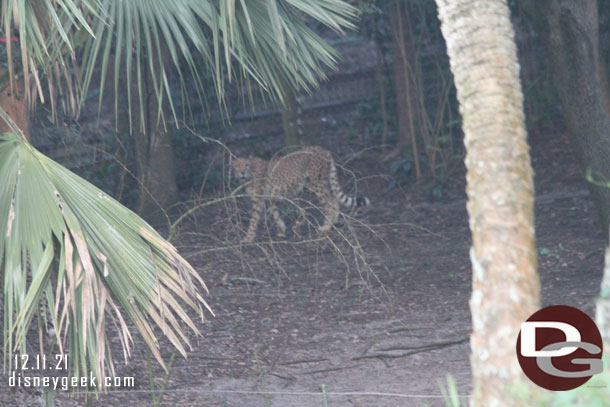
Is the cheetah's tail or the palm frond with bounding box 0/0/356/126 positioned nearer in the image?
the palm frond with bounding box 0/0/356/126

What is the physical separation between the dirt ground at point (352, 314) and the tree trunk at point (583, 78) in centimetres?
100

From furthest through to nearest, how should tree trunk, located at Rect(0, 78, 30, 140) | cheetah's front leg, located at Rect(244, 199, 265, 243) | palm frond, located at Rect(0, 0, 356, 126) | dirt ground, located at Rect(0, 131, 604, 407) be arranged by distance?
1. cheetah's front leg, located at Rect(244, 199, 265, 243)
2. tree trunk, located at Rect(0, 78, 30, 140)
3. dirt ground, located at Rect(0, 131, 604, 407)
4. palm frond, located at Rect(0, 0, 356, 126)

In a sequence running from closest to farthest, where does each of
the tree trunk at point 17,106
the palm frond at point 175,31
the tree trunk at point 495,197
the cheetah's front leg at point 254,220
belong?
the tree trunk at point 495,197 < the palm frond at point 175,31 < the tree trunk at point 17,106 < the cheetah's front leg at point 254,220

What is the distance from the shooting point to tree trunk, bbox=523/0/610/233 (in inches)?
270

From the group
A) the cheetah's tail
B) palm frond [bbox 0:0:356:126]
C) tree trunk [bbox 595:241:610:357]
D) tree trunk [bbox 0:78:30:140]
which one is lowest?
tree trunk [bbox 595:241:610:357]

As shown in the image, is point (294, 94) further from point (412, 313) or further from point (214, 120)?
point (412, 313)

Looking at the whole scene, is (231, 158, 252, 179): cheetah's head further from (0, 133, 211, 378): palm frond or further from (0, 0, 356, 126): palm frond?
(0, 133, 211, 378): palm frond

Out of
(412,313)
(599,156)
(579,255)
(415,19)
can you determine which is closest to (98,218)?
(412,313)

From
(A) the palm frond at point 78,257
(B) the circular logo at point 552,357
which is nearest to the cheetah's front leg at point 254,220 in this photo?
(A) the palm frond at point 78,257

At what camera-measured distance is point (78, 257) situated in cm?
387

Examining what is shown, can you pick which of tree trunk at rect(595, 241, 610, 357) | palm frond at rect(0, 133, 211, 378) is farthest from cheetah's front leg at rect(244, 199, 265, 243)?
tree trunk at rect(595, 241, 610, 357)

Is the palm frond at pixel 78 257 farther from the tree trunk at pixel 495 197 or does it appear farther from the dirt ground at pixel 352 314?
the tree trunk at pixel 495 197

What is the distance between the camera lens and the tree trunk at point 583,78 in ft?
22.5

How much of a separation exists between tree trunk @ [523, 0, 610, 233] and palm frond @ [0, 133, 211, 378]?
4213 mm
